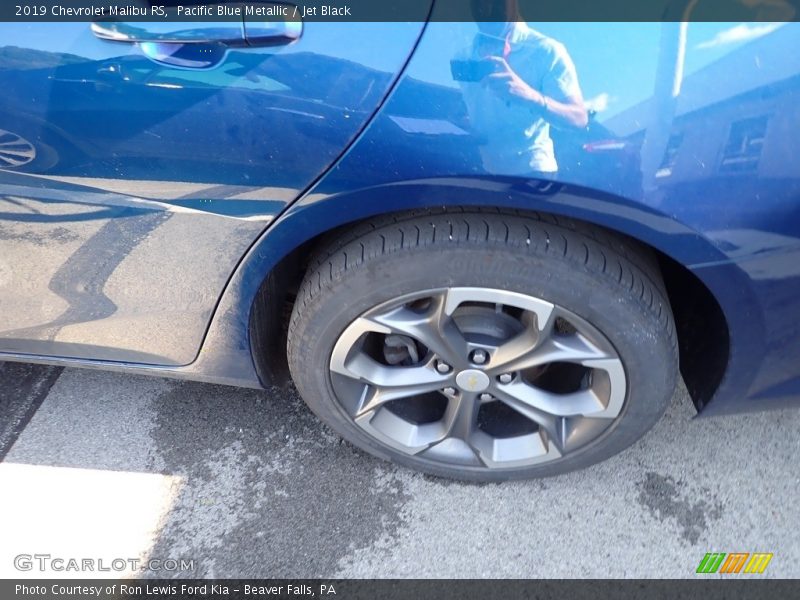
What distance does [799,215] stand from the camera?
4.08ft

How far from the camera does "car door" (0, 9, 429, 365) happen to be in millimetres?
1229

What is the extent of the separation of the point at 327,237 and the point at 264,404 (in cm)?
80

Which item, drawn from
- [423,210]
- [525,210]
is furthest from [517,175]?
[423,210]

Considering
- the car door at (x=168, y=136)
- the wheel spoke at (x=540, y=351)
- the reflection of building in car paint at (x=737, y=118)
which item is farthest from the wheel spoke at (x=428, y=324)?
the reflection of building in car paint at (x=737, y=118)

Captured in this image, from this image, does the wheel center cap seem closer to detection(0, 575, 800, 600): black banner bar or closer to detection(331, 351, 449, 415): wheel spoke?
detection(331, 351, 449, 415): wheel spoke

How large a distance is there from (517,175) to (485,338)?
1.63ft

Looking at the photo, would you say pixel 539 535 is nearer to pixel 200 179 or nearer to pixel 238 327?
pixel 238 327

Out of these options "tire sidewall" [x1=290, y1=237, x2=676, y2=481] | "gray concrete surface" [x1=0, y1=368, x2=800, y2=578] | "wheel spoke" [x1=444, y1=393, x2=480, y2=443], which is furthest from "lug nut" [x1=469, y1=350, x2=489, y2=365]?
"gray concrete surface" [x1=0, y1=368, x2=800, y2=578]

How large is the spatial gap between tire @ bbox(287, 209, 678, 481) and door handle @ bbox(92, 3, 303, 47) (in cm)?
43

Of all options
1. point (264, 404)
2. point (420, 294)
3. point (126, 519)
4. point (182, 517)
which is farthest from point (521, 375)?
point (126, 519)

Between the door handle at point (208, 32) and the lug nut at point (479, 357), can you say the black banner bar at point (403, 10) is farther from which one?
the lug nut at point (479, 357)

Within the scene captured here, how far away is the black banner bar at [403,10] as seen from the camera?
1.15m

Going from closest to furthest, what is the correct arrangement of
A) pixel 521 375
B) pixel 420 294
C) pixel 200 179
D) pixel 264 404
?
1. pixel 200 179
2. pixel 420 294
3. pixel 521 375
4. pixel 264 404

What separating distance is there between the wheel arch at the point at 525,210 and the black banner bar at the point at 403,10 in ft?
0.98
